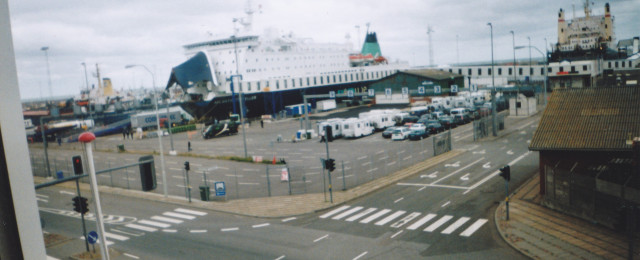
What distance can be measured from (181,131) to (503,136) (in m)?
39.6

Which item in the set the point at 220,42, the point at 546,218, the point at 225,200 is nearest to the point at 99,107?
the point at 220,42

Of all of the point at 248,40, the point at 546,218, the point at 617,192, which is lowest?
the point at 546,218

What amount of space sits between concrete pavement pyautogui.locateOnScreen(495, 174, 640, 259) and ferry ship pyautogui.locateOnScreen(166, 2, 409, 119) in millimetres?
44085

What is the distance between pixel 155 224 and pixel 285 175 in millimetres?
8135

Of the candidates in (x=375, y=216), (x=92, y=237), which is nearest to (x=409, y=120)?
(x=375, y=216)

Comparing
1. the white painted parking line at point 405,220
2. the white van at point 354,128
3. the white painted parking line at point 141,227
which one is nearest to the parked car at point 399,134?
the white van at point 354,128

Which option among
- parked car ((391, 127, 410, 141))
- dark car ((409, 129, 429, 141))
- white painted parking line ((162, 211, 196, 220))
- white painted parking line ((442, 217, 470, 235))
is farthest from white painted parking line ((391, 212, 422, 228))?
parked car ((391, 127, 410, 141))

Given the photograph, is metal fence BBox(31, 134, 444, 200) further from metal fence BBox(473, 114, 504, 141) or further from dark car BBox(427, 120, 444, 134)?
dark car BBox(427, 120, 444, 134)

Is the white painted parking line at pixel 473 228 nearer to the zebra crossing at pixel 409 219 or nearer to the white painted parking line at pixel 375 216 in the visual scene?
the zebra crossing at pixel 409 219

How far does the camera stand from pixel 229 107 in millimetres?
64250

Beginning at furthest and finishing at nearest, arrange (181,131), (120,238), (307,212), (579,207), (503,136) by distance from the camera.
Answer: (181,131) → (503,136) → (307,212) → (120,238) → (579,207)

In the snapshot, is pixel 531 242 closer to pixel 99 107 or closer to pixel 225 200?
pixel 225 200

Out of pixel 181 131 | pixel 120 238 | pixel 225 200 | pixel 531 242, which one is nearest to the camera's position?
pixel 531 242

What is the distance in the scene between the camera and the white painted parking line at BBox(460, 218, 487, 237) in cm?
1487
